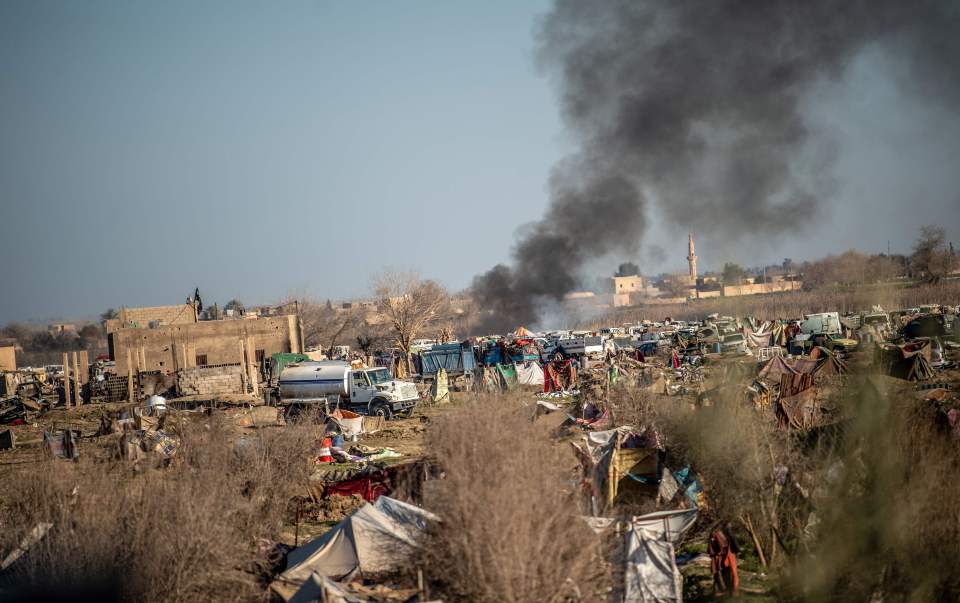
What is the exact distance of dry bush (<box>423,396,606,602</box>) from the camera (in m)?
8.30

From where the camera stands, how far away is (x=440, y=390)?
112 ft

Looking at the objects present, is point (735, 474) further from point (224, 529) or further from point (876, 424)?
point (224, 529)

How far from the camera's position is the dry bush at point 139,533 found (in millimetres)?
9516

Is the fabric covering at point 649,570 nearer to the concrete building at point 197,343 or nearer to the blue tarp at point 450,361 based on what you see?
the blue tarp at point 450,361

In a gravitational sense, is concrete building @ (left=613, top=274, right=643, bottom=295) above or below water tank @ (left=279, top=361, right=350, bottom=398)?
above

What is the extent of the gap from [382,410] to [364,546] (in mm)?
18809

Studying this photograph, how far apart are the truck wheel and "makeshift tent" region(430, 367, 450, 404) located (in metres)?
4.16

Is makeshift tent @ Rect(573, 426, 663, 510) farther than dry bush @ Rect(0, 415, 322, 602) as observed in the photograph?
Yes

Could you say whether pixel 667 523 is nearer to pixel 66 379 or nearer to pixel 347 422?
pixel 347 422

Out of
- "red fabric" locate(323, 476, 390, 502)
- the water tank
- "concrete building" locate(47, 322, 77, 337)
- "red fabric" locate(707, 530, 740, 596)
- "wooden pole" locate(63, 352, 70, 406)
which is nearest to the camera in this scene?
"red fabric" locate(707, 530, 740, 596)

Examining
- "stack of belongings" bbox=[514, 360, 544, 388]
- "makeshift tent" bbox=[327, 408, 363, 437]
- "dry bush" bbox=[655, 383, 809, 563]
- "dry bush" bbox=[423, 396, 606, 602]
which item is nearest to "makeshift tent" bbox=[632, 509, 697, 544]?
"dry bush" bbox=[655, 383, 809, 563]

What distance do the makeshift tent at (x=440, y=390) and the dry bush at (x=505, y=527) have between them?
23825 millimetres

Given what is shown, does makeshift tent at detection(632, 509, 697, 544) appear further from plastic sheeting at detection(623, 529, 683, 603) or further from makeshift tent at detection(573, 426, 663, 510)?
makeshift tent at detection(573, 426, 663, 510)

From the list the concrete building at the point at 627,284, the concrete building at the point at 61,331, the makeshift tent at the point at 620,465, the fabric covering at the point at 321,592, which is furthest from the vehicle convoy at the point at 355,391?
the concrete building at the point at 627,284
